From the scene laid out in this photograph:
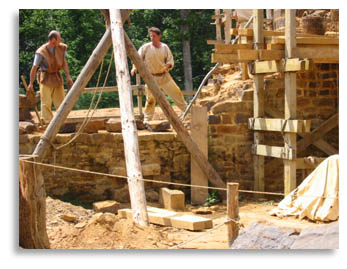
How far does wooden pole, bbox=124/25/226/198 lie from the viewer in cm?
860

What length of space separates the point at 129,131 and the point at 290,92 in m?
2.36

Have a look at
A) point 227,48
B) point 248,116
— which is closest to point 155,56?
point 227,48

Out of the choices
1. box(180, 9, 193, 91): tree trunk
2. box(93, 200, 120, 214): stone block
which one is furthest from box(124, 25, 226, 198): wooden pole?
box(180, 9, 193, 91): tree trunk

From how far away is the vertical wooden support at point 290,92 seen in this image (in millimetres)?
8227

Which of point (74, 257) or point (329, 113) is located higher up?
point (329, 113)

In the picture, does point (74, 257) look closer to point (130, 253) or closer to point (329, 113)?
point (130, 253)

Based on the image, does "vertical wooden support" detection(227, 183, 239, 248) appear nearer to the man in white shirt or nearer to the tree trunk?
the man in white shirt

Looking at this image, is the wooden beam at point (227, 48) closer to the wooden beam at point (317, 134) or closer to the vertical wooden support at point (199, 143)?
the vertical wooden support at point (199, 143)

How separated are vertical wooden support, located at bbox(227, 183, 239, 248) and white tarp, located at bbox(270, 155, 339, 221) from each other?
1.32m

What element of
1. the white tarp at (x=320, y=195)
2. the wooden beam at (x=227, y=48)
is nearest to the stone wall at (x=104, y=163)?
the wooden beam at (x=227, y=48)

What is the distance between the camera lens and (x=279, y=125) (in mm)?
8789
